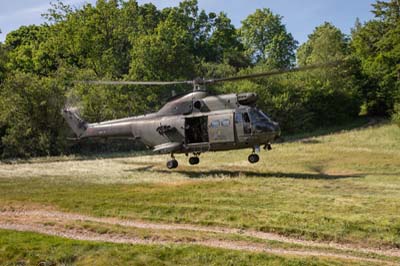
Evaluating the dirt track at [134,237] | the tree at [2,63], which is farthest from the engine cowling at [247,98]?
the tree at [2,63]

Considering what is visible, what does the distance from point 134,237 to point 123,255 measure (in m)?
1.76

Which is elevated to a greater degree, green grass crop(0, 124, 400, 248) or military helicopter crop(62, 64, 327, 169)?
military helicopter crop(62, 64, 327, 169)

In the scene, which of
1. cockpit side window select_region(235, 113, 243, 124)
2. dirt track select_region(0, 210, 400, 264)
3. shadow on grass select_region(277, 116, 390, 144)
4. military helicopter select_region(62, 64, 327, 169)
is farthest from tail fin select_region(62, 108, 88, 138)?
shadow on grass select_region(277, 116, 390, 144)

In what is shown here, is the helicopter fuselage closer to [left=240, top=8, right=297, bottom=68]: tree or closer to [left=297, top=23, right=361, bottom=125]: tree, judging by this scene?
[left=297, top=23, right=361, bottom=125]: tree

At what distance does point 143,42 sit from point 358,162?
1132 inches

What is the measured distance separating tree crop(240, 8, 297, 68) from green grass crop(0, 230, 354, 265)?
87.5m

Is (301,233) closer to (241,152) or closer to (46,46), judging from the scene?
(241,152)

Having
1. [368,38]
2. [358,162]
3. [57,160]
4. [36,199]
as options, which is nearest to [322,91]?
[368,38]

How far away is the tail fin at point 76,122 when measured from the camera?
27.5m

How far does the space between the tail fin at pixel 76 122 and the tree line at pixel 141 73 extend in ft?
16.2

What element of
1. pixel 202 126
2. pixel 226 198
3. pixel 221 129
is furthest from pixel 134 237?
pixel 202 126

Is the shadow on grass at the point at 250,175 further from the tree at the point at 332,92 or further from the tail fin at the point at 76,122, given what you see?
the tree at the point at 332,92

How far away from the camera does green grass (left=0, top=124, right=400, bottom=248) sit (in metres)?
13.2

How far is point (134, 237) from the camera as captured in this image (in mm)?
11867
